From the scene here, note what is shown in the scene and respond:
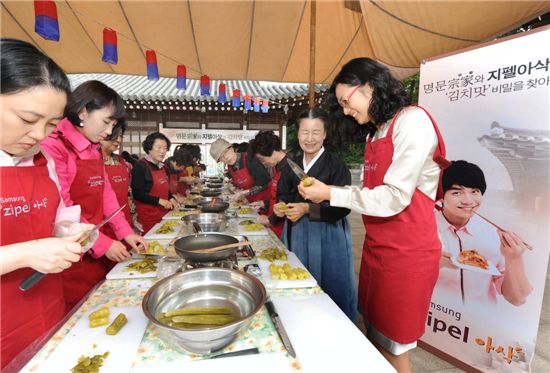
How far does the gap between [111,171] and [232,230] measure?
1.68m

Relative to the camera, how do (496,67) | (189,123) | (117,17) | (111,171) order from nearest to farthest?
(496,67) → (111,171) → (117,17) → (189,123)

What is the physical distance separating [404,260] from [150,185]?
3.77m

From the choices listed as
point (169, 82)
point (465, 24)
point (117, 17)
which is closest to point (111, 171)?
point (117, 17)

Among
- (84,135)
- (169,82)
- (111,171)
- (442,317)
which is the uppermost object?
(169,82)

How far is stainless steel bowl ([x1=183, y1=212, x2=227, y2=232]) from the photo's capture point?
231 centimetres

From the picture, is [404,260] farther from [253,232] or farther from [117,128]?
[117,128]

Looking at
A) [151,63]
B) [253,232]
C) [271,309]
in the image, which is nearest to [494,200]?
[253,232]

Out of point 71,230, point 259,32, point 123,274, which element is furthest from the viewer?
point 259,32

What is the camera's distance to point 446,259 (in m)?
2.60

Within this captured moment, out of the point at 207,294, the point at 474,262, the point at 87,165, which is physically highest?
the point at 87,165

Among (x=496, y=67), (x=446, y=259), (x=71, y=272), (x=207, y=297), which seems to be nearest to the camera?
(x=207, y=297)

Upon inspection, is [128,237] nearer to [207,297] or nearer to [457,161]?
[207,297]

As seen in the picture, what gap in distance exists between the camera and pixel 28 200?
1.25 m

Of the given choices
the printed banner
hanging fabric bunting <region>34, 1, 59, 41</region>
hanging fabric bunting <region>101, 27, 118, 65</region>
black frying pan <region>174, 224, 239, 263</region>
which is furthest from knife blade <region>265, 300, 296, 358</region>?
hanging fabric bunting <region>101, 27, 118, 65</region>
